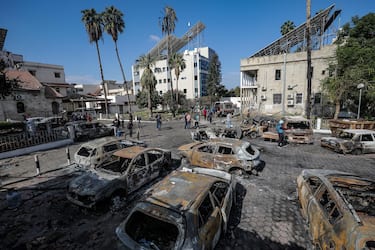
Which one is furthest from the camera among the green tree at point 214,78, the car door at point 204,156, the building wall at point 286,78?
the green tree at point 214,78

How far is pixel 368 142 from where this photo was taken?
9.49m

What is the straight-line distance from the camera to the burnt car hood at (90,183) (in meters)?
4.92

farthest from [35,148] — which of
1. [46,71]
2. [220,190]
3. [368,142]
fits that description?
[46,71]

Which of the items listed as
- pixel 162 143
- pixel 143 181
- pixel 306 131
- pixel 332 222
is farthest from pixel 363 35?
A: pixel 143 181

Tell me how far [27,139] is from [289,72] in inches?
1117

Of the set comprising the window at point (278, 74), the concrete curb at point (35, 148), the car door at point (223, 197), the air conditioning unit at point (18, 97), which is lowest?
the concrete curb at point (35, 148)

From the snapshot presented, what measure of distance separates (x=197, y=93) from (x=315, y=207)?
49.7m

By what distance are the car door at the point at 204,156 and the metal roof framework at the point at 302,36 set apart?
25.8 metres

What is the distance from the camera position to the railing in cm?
1064

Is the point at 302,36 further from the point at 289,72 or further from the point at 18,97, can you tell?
the point at 18,97

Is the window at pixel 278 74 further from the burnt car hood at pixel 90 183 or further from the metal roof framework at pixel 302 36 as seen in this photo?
the burnt car hood at pixel 90 183

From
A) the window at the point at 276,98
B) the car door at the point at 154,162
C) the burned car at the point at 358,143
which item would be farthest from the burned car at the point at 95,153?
the window at the point at 276,98

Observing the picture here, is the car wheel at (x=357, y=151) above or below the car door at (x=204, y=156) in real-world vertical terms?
below

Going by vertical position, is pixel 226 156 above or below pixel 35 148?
above
